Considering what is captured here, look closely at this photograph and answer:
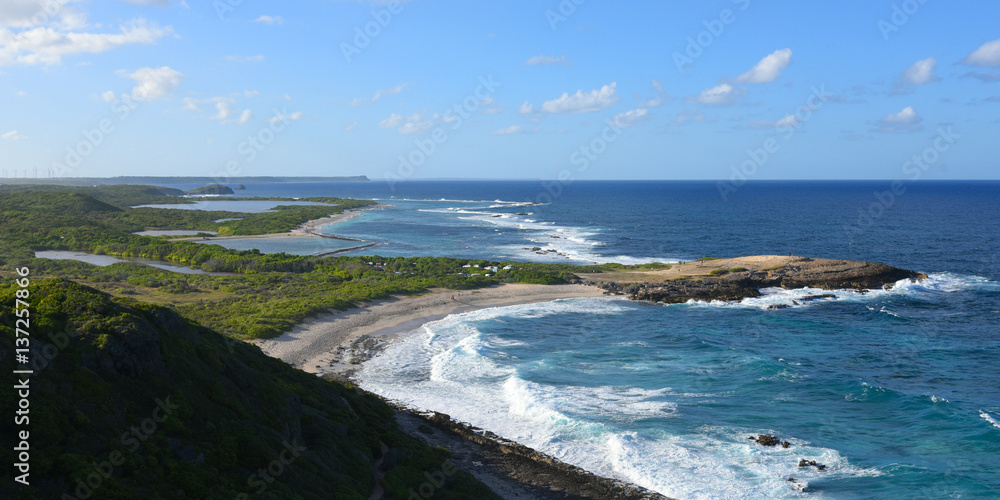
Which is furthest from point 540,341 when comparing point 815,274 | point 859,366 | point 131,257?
point 131,257

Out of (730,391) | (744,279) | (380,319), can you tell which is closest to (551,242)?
(744,279)

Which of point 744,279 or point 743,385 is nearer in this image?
point 743,385

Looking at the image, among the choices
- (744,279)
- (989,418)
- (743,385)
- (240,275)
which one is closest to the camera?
(989,418)

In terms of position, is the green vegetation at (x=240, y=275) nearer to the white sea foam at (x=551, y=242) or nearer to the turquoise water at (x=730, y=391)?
the turquoise water at (x=730, y=391)

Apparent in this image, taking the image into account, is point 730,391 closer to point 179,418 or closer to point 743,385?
point 743,385

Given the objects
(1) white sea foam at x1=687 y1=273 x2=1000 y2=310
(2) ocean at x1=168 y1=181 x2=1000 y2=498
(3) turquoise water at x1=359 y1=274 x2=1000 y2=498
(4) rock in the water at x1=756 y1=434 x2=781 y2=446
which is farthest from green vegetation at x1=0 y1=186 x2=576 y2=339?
(4) rock in the water at x1=756 y1=434 x2=781 y2=446

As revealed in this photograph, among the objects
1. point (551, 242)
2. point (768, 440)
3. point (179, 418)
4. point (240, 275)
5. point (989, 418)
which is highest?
point (179, 418)
